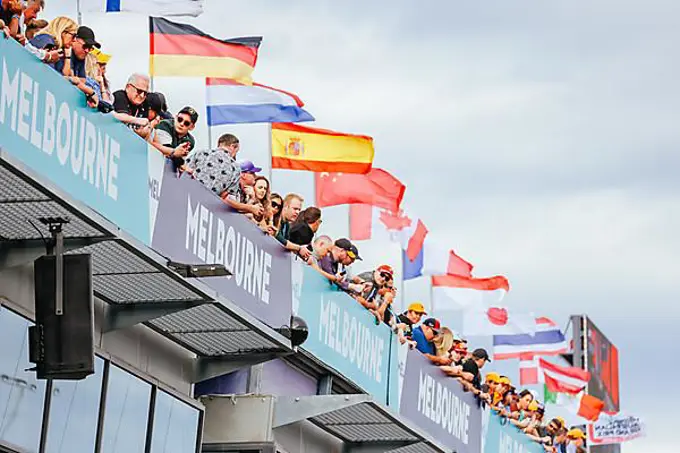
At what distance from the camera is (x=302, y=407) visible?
21.0 metres

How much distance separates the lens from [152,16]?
73.2 feet

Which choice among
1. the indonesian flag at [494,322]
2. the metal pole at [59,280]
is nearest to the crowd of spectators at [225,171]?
the metal pole at [59,280]

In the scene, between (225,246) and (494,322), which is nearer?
(225,246)

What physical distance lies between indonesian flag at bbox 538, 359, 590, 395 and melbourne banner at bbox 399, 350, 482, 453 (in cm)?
1682

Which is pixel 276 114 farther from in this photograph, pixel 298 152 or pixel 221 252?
pixel 221 252

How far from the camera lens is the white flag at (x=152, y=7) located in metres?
21.7

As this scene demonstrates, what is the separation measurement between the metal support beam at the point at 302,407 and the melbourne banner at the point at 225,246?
1021mm

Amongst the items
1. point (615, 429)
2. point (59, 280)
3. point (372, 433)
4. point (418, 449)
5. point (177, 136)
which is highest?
point (615, 429)

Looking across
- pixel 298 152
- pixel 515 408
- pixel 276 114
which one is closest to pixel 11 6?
pixel 276 114

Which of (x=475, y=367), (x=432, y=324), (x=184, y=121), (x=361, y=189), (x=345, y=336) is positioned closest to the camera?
(x=184, y=121)

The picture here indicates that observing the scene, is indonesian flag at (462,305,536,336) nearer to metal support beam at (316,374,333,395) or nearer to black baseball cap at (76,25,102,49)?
metal support beam at (316,374,333,395)

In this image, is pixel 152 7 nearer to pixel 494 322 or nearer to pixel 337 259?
pixel 337 259

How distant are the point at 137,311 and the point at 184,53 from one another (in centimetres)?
556

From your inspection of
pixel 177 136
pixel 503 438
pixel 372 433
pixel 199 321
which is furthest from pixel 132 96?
pixel 503 438
